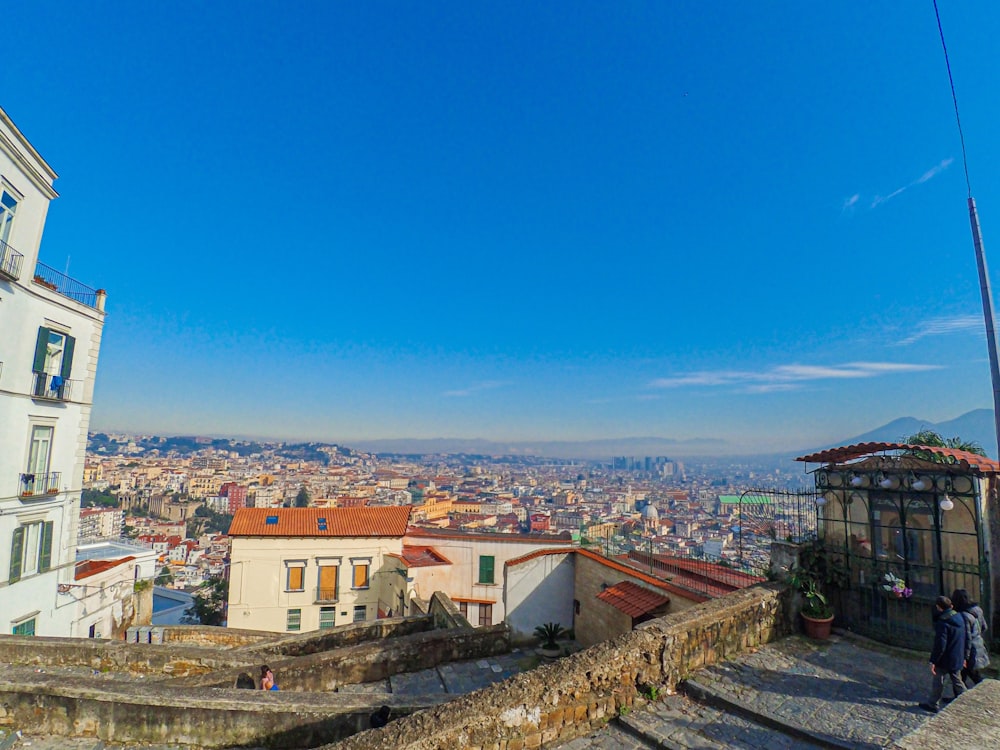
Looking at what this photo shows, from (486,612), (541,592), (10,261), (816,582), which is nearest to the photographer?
(816,582)

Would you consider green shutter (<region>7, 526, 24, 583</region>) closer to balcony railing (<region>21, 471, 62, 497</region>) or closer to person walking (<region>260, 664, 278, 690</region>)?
balcony railing (<region>21, 471, 62, 497</region>)

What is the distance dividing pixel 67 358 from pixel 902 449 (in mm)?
21448

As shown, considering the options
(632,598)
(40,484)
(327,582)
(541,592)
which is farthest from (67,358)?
(632,598)

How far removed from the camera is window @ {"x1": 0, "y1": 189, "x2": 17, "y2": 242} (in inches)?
509

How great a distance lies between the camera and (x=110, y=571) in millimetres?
18125

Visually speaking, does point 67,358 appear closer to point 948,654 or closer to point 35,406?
point 35,406

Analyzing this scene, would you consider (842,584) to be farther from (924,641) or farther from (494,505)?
(494,505)

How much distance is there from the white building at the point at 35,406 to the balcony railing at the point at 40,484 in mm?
29

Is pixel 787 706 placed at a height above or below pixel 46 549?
above

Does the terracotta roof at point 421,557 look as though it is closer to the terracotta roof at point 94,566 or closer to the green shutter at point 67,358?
the terracotta roof at point 94,566

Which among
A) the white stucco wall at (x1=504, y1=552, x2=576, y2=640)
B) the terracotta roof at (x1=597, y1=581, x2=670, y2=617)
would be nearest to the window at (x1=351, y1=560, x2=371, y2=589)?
the white stucco wall at (x1=504, y1=552, x2=576, y2=640)

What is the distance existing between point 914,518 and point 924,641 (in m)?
1.71

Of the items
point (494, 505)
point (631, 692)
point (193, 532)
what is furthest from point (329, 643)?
point (193, 532)

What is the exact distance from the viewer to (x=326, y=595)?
20.2 m
